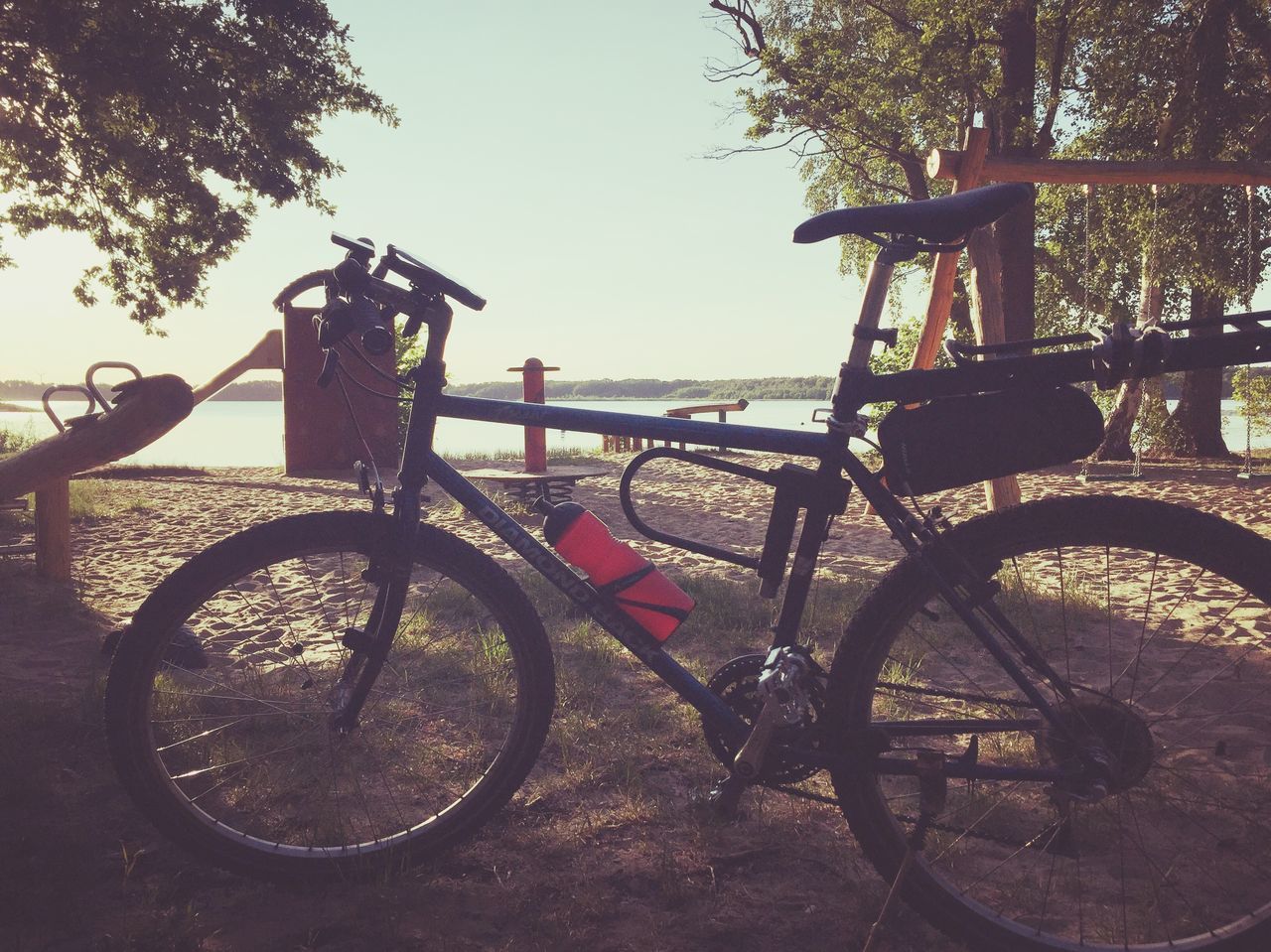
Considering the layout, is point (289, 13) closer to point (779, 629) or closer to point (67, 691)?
point (67, 691)

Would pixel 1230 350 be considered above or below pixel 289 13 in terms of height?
below

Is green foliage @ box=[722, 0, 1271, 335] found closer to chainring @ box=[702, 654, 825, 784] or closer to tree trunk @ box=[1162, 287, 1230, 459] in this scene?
tree trunk @ box=[1162, 287, 1230, 459]

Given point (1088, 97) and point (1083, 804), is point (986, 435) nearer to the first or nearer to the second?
point (1083, 804)

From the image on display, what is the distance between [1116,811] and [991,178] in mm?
4979

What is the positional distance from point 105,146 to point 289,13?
8.80ft

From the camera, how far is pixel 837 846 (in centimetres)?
251

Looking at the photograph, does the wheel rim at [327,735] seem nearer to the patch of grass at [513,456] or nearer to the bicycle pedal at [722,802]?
the bicycle pedal at [722,802]

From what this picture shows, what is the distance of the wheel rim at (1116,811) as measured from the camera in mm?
2061

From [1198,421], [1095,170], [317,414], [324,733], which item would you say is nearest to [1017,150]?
[1198,421]

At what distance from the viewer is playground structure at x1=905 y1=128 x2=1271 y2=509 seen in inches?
→ 238

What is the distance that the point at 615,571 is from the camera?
7.68 feet

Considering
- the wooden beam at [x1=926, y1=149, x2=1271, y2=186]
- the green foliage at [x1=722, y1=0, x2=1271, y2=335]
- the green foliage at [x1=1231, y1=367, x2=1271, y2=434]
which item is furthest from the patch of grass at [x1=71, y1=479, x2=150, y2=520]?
the green foliage at [x1=1231, y1=367, x2=1271, y2=434]

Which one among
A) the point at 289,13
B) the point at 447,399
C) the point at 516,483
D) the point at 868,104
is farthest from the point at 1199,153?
the point at 447,399

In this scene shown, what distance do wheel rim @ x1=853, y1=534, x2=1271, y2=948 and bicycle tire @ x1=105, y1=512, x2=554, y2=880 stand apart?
105cm
